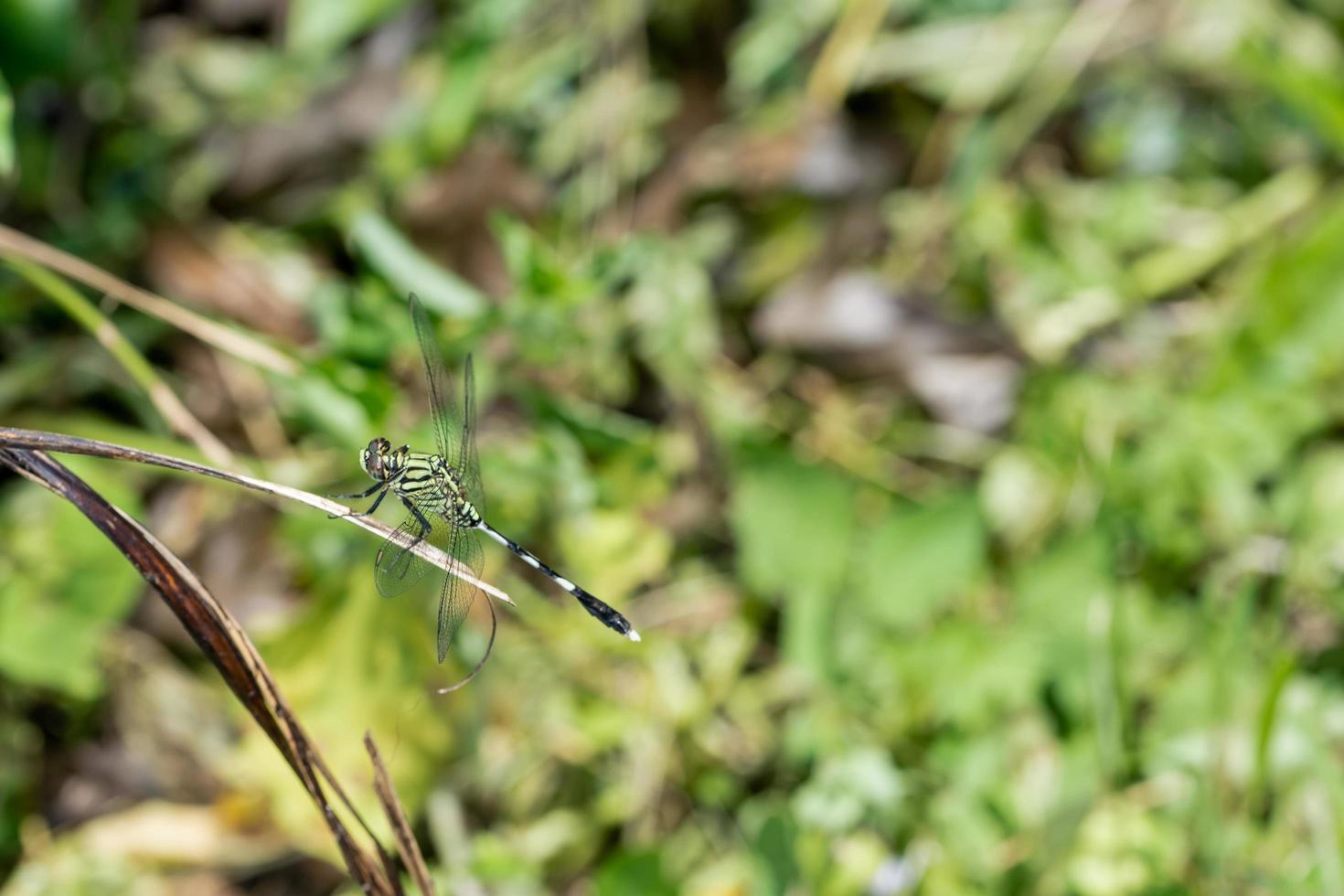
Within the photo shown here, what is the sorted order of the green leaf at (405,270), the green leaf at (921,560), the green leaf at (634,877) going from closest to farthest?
the green leaf at (634,877), the green leaf at (405,270), the green leaf at (921,560)

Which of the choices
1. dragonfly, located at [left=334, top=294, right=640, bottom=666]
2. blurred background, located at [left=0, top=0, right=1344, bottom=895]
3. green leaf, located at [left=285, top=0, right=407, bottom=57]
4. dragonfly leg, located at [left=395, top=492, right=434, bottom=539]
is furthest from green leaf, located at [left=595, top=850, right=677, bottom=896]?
green leaf, located at [left=285, top=0, right=407, bottom=57]

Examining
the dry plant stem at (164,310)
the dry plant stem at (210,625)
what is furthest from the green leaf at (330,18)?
the dry plant stem at (210,625)

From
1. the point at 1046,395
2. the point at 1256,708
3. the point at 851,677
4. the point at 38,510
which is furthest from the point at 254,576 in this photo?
the point at 1256,708

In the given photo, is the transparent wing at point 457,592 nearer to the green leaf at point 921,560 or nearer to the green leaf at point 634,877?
the green leaf at point 634,877

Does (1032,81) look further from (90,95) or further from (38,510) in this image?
(38,510)

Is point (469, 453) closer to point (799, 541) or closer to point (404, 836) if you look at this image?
point (404, 836)
